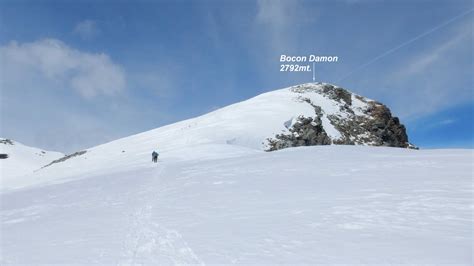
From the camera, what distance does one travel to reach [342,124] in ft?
200

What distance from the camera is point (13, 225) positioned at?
10.9 metres

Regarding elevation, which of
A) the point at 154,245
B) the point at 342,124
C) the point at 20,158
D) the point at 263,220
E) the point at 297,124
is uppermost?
the point at 342,124

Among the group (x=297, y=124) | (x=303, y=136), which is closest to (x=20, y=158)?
(x=297, y=124)

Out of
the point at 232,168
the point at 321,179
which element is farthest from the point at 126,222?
the point at 232,168

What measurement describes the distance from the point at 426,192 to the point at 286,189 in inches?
185

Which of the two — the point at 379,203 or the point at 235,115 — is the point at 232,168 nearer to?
the point at 379,203

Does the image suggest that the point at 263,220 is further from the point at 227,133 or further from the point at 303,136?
the point at 303,136

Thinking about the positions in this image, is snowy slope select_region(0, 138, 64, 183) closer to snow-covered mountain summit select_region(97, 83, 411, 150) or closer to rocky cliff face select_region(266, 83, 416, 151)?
snow-covered mountain summit select_region(97, 83, 411, 150)

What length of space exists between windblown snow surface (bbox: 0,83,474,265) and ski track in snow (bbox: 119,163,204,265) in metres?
0.02

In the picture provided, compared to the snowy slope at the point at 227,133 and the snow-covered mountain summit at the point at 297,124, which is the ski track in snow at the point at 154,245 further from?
the snow-covered mountain summit at the point at 297,124

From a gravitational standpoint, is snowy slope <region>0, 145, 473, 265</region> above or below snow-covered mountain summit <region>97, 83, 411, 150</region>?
below

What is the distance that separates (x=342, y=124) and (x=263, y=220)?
54980mm

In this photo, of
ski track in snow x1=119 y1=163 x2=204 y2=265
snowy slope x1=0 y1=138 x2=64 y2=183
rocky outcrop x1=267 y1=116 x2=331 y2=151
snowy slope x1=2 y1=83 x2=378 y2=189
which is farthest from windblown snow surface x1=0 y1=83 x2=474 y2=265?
snowy slope x1=0 y1=138 x2=64 y2=183

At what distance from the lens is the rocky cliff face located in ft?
166
